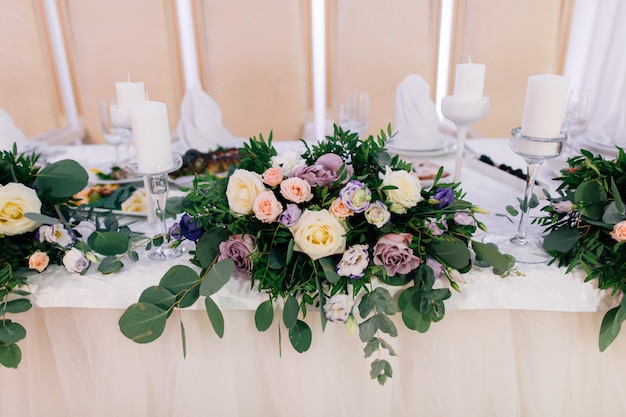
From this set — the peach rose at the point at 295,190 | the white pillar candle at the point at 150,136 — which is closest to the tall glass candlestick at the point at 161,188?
the white pillar candle at the point at 150,136

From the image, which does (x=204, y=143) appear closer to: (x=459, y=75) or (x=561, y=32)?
(x=459, y=75)

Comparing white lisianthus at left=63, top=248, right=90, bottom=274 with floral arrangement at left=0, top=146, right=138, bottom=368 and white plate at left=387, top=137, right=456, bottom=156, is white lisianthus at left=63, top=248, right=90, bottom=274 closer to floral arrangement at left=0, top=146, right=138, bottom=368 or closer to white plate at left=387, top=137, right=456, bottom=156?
floral arrangement at left=0, top=146, right=138, bottom=368

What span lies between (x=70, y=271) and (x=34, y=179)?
160 mm

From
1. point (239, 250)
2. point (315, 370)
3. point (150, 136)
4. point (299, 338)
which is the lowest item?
point (315, 370)

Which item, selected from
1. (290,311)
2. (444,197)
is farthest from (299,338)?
(444,197)

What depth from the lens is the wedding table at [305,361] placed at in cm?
65

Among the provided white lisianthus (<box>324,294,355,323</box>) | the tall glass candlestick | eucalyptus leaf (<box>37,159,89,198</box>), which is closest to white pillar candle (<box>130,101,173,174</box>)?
the tall glass candlestick

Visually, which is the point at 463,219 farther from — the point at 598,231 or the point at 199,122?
the point at 199,122

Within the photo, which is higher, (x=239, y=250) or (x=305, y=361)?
(x=239, y=250)

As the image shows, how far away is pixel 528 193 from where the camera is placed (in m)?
0.69

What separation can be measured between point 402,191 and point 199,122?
0.92 meters

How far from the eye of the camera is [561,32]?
79.3 inches

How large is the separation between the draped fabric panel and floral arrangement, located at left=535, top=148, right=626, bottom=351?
0.26ft

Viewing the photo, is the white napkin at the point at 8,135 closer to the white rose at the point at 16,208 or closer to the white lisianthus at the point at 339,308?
the white rose at the point at 16,208
